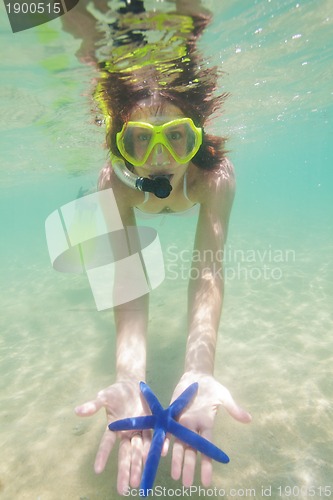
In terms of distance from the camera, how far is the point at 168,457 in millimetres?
3664

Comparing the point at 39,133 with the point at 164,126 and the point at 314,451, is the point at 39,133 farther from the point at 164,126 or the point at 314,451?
the point at 314,451

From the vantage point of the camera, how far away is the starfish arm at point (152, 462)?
1.93m

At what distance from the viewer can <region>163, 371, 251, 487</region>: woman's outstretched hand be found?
7.17 feet

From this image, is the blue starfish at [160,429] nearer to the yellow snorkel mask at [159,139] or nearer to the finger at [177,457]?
the finger at [177,457]

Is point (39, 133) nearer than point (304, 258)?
No

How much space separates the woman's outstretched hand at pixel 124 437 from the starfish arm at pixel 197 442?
346mm

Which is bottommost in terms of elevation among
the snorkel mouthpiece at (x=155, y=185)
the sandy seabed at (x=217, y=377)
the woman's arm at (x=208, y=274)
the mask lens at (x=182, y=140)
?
the sandy seabed at (x=217, y=377)

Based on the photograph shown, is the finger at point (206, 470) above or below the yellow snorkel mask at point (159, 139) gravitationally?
below

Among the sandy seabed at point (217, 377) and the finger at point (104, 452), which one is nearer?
the finger at point (104, 452)

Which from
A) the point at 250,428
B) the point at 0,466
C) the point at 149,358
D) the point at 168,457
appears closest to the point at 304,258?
the point at 149,358

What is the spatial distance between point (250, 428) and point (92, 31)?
7.18 m

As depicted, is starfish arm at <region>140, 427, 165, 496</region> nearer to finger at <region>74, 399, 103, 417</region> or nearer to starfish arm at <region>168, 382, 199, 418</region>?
starfish arm at <region>168, 382, 199, 418</region>
